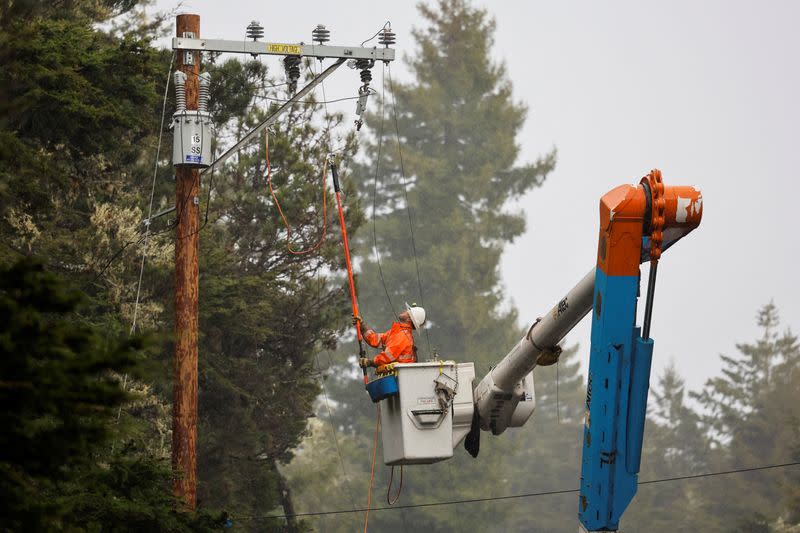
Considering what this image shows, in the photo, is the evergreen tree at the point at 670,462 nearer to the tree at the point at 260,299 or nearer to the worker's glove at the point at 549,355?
the tree at the point at 260,299

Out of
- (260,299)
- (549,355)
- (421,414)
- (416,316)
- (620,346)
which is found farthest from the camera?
(260,299)

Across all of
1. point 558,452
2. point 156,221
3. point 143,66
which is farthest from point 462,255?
point 143,66

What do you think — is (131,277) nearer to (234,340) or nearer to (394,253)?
(234,340)

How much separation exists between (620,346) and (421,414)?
162 inches

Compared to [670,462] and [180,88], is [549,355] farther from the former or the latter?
[670,462]

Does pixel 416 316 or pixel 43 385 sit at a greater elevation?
pixel 416 316

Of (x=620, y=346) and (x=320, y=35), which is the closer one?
(x=620, y=346)

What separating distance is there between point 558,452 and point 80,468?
7664cm

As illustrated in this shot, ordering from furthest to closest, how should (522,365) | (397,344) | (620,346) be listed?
(397,344) < (522,365) < (620,346)

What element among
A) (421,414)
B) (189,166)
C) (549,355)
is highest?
(189,166)

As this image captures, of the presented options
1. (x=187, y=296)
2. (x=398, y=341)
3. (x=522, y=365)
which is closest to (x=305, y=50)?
(x=187, y=296)

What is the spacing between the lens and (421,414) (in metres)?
16.2

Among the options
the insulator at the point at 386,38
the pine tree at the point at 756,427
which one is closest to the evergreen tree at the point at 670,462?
the pine tree at the point at 756,427

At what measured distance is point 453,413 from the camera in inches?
663
